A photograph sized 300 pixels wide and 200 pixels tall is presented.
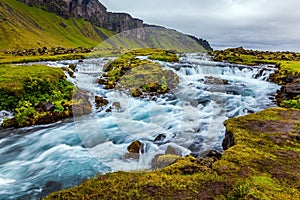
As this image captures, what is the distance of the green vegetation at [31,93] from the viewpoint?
1881cm

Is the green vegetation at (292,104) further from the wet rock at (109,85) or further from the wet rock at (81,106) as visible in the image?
the wet rock at (109,85)

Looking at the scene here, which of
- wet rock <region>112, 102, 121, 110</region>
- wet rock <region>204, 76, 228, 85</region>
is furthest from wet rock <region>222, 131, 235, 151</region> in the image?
wet rock <region>204, 76, 228, 85</region>

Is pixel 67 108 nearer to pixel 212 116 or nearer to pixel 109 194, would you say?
pixel 212 116

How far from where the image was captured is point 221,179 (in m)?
7.14

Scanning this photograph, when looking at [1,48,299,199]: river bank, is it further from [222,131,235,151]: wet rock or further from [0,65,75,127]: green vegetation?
[0,65,75,127]: green vegetation

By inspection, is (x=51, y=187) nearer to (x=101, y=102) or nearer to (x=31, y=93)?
(x=101, y=102)

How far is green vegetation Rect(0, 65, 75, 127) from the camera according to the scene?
1881 centimetres

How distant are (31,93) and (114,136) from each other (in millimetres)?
10406

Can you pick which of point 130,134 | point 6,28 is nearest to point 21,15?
point 6,28

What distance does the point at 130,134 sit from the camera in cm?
1739

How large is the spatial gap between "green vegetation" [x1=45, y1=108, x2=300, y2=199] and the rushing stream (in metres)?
3.55

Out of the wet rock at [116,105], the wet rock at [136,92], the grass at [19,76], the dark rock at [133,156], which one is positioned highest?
the grass at [19,76]

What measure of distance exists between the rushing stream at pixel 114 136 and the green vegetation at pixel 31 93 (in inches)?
45.2

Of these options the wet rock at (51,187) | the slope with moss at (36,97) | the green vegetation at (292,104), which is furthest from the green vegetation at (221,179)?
the slope with moss at (36,97)
